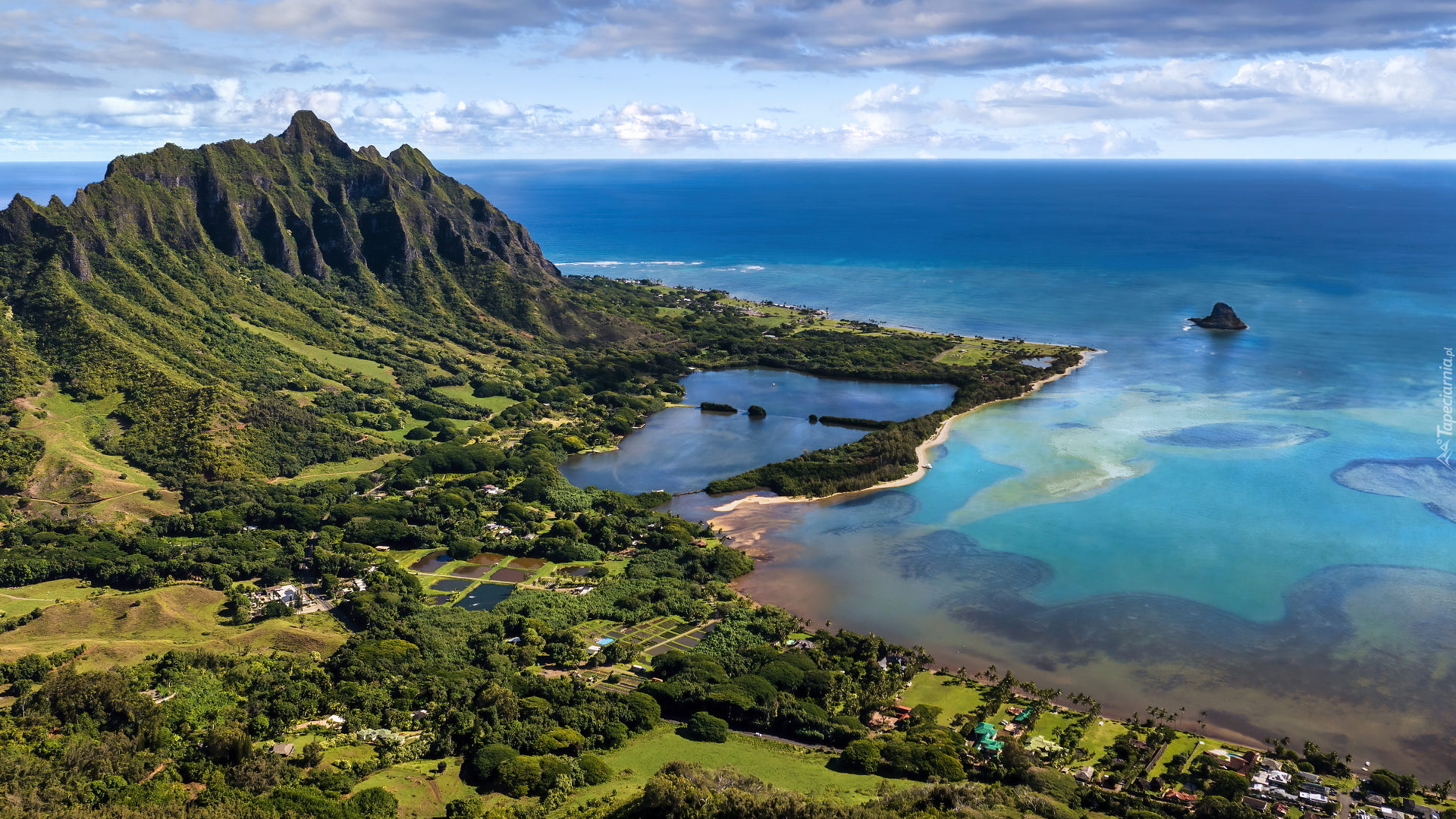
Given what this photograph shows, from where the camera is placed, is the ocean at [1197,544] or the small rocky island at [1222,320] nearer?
the ocean at [1197,544]

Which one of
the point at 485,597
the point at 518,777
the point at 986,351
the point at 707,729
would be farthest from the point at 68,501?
the point at 986,351

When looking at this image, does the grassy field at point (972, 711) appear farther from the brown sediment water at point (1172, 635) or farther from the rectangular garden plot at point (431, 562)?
the rectangular garden plot at point (431, 562)

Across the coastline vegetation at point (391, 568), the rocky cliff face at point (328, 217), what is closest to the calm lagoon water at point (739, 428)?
the coastline vegetation at point (391, 568)

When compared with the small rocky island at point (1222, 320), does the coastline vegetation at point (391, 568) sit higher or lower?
lower

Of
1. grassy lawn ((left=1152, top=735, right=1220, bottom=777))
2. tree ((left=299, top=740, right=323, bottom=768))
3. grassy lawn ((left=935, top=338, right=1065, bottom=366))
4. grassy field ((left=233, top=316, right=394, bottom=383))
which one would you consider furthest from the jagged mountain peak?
grassy lawn ((left=1152, top=735, right=1220, bottom=777))

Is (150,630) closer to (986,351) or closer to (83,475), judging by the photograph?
(83,475)
